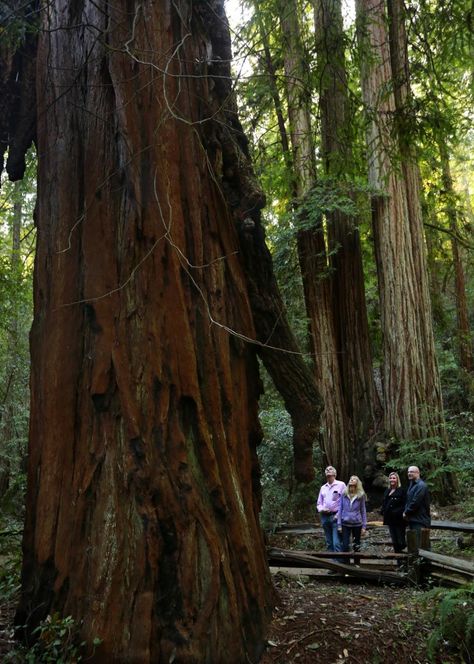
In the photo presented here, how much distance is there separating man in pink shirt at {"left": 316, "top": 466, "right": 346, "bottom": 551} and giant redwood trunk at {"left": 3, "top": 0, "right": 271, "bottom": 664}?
447 cm

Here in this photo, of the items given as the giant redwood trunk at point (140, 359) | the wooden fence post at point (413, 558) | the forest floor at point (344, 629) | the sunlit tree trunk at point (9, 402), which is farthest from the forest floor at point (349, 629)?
the sunlit tree trunk at point (9, 402)

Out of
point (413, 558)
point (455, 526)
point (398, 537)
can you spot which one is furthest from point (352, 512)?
point (413, 558)

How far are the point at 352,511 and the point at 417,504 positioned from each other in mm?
1113

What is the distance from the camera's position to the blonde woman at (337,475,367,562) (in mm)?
8656

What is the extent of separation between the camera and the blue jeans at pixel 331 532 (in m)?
8.92

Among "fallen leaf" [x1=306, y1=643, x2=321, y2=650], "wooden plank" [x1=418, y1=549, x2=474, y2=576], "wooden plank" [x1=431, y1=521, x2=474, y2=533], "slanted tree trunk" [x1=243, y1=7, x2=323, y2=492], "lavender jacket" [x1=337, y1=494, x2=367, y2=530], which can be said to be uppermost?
"slanted tree trunk" [x1=243, y1=7, x2=323, y2=492]

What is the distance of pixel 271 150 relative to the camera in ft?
49.9

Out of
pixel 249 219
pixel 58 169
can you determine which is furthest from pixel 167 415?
pixel 58 169

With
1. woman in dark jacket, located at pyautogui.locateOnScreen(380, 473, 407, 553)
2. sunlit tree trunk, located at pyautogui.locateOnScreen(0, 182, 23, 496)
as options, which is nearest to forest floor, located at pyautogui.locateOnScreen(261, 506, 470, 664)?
woman in dark jacket, located at pyautogui.locateOnScreen(380, 473, 407, 553)

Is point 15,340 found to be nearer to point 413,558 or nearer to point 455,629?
point 413,558

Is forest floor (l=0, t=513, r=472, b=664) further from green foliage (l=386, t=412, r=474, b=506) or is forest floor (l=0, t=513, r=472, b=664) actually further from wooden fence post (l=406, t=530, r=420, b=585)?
green foliage (l=386, t=412, r=474, b=506)

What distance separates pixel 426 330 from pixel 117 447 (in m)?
9.97

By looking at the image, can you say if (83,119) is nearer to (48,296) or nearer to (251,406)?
(48,296)

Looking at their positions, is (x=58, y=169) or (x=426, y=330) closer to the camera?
(x=58, y=169)
